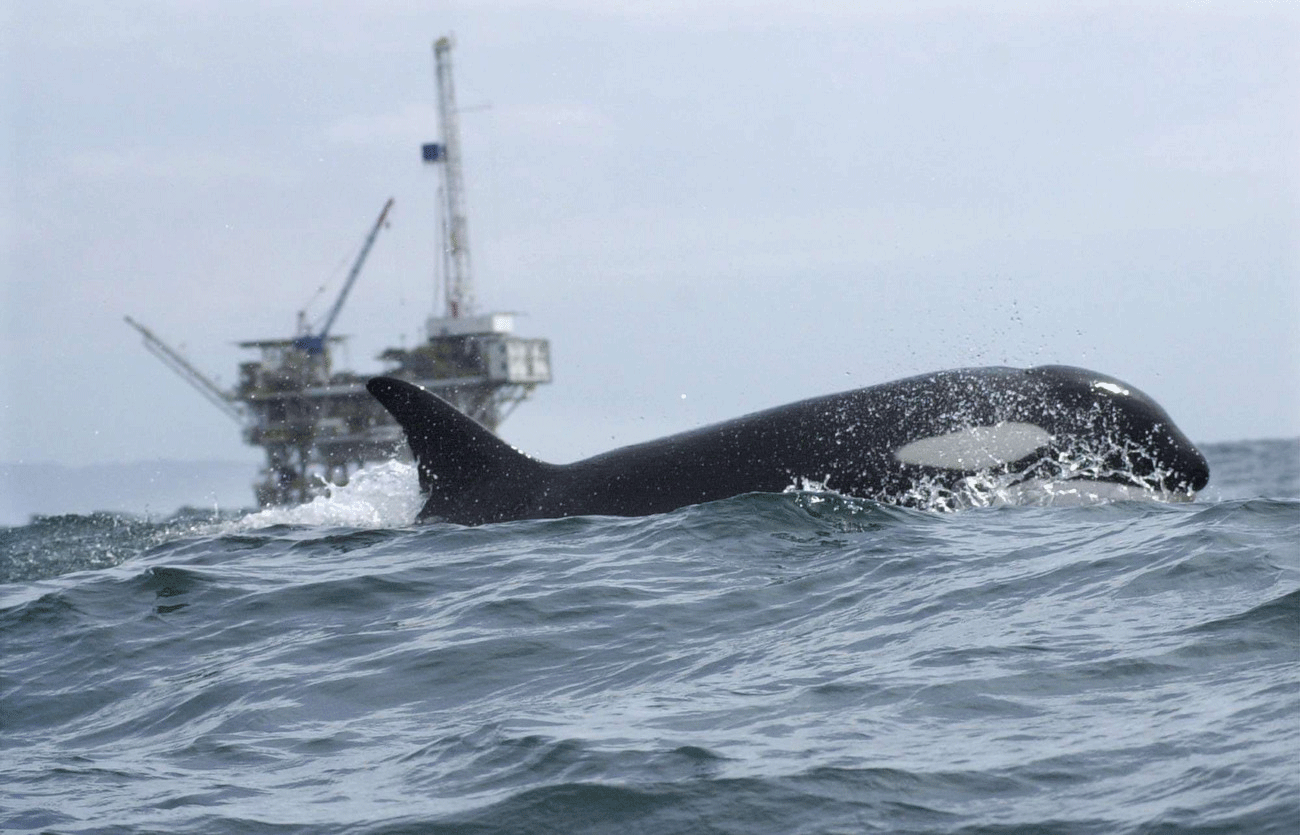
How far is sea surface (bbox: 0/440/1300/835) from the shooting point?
5055 mm

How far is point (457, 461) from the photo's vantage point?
11570mm

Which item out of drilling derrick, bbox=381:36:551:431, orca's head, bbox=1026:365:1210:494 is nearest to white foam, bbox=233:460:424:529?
orca's head, bbox=1026:365:1210:494

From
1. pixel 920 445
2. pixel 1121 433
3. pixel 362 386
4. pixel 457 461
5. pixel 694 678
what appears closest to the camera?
pixel 694 678

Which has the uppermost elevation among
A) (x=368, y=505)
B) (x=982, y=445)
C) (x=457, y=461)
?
(x=457, y=461)

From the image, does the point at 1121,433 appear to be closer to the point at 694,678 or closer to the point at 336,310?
the point at 694,678

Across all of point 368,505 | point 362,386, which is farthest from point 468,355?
point 368,505

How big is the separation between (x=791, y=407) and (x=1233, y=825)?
21.7 feet

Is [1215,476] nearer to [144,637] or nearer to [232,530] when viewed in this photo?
[232,530]

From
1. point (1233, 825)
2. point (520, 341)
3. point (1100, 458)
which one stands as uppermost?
point (520, 341)

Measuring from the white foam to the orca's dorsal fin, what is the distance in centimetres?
36

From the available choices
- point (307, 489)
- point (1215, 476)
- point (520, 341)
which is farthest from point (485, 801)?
point (307, 489)

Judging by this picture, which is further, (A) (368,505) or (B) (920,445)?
(A) (368,505)

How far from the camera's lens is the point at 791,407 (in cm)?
A: 1087

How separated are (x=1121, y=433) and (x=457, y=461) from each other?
4929 millimetres
